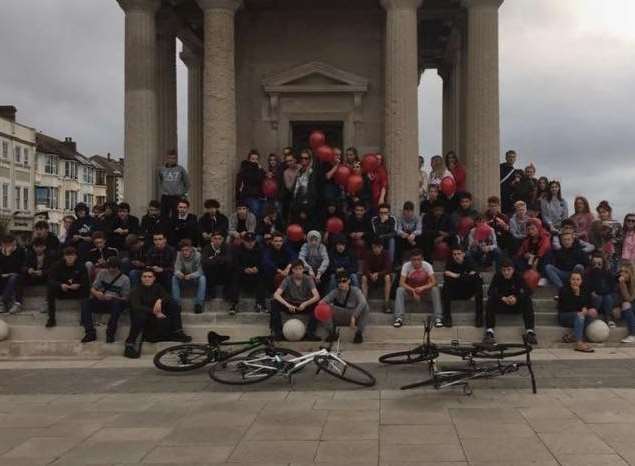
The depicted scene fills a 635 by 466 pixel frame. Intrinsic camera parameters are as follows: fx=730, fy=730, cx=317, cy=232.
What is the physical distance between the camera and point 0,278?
44.9 ft

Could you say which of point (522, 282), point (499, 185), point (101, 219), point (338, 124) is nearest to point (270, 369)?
point (522, 282)

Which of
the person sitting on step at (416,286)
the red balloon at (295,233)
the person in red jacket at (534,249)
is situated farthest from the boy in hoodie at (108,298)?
the person in red jacket at (534,249)

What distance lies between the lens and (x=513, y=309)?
40.2 feet

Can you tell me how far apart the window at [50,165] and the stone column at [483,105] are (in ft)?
203

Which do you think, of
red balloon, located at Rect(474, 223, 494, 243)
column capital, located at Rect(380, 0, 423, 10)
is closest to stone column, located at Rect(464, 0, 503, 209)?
column capital, located at Rect(380, 0, 423, 10)

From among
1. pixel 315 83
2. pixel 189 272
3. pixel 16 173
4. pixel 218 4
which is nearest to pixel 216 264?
pixel 189 272

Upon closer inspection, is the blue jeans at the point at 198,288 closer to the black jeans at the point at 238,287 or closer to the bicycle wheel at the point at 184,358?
the black jeans at the point at 238,287

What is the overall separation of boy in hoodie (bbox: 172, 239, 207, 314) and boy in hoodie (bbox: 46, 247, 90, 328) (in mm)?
1616

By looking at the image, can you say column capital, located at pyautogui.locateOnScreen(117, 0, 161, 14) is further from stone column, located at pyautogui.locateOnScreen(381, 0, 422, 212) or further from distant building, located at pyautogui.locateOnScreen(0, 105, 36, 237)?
distant building, located at pyautogui.locateOnScreen(0, 105, 36, 237)

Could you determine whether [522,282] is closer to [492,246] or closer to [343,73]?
[492,246]

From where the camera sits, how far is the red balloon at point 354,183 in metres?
15.2

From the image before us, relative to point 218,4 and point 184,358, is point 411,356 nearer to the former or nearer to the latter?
point 184,358

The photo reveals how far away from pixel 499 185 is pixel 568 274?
387 centimetres

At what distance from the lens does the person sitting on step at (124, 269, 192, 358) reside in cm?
1193
